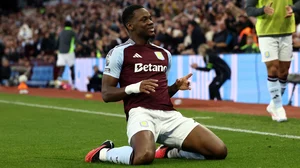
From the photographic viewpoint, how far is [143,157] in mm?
6230

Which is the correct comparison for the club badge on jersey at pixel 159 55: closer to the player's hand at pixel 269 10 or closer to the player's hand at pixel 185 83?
the player's hand at pixel 185 83

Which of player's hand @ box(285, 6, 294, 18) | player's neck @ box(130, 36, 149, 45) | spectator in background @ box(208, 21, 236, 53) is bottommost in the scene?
spectator in background @ box(208, 21, 236, 53)

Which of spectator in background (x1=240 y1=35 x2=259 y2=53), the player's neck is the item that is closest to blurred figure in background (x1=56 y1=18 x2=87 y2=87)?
spectator in background (x1=240 y1=35 x2=259 y2=53)

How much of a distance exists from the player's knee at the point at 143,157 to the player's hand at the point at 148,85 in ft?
1.73

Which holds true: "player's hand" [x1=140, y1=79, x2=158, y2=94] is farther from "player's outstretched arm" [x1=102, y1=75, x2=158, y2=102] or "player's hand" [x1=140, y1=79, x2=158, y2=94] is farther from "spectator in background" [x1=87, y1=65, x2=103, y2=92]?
"spectator in background" [x1=87, y1=65, x2=103, y2=92]

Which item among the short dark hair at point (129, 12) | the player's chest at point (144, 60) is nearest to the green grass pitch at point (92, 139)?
the player's chest at point (144, 60)

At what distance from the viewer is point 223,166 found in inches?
244

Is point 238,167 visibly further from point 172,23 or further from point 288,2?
point 172,23

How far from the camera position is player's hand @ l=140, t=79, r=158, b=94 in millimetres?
6340

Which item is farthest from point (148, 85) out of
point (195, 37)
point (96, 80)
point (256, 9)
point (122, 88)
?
point (96, 80)

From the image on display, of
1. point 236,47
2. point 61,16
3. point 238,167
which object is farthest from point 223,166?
point 61,16

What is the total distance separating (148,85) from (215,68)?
1094 cm

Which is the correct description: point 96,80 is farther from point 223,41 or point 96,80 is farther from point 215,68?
point 215,68

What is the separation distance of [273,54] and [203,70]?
273 inches
